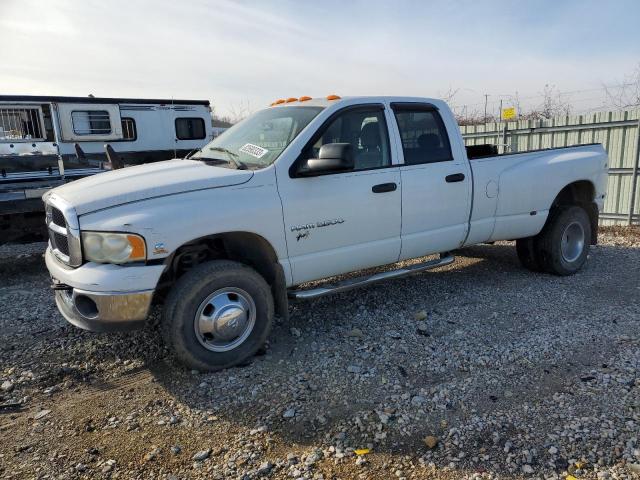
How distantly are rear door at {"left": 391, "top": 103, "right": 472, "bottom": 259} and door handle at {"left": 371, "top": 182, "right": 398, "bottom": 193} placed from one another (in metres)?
0.13

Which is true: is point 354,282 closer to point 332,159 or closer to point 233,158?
point 332,159

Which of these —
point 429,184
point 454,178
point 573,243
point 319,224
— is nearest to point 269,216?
point 319,224

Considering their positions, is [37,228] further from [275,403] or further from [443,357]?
[443,357]

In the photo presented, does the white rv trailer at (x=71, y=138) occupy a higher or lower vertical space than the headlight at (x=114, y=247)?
higher

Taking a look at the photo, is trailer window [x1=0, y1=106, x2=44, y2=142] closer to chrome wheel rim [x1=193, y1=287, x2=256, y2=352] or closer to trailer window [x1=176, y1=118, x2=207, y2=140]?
trailer window [x1=176, y1=118, x2=207, y2=140]

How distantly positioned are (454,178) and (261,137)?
6.40 ft

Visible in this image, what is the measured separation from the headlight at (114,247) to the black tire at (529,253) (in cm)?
469

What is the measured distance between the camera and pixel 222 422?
10.4ft

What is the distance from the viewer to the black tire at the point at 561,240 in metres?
5.93

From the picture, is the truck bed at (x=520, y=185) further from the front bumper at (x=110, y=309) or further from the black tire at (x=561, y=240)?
the front bumper at (x=110, y=309)

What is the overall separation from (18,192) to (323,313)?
4593 millimetres

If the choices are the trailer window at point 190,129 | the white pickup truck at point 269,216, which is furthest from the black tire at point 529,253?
the trailer window at point 190,129

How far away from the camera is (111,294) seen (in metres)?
3.33

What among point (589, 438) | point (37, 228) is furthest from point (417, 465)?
point (37, 228)
